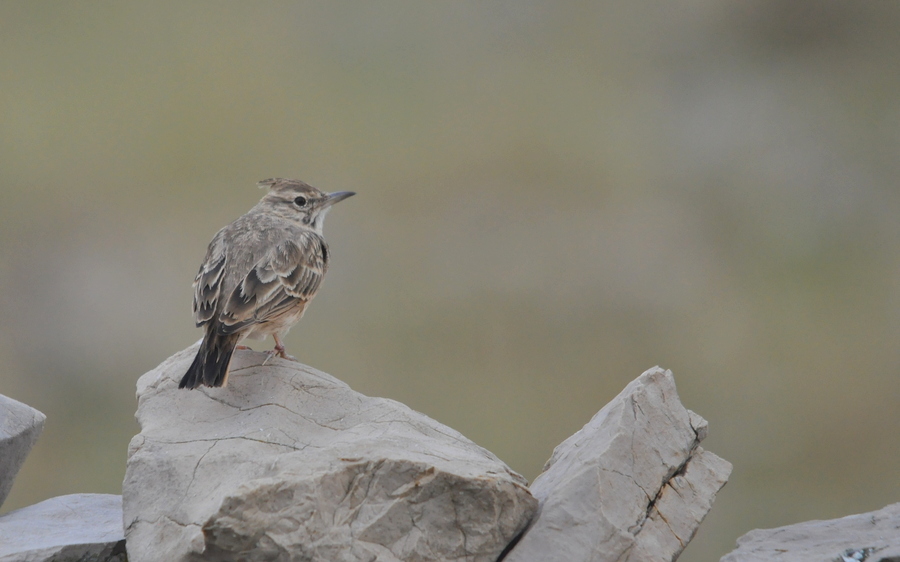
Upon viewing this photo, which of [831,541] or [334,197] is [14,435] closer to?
[334,197]

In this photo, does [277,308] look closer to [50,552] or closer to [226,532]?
[50,552]

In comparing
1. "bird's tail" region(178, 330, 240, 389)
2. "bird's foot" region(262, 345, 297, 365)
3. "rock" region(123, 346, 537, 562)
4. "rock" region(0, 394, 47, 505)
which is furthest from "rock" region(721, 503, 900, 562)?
"rock" region(0, 394, 47, 505)

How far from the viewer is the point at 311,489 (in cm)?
399

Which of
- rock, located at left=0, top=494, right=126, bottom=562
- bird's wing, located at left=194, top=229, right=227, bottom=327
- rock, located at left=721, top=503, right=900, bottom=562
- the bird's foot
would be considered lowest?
rock, located at left=0, top=494, right=126, bottom=562

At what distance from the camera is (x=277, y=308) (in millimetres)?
6051

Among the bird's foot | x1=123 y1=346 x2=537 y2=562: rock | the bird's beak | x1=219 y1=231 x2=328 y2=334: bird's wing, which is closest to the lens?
x1=123 y1=346 x2=537 y2=562: rock

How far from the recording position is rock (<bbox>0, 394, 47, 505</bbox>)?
5527 mm

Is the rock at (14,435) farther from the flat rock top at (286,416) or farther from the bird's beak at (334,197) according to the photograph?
the bird's beak at (334,197)

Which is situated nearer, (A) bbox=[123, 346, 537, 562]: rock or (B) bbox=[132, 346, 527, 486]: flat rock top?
(A) bbox=[123, 346, 537, 562]: rock

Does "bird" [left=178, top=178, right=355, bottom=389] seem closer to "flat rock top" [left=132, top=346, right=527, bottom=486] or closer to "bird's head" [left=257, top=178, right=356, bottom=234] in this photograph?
"bird's head" [left=257, top=178, right=356, bottom=234]

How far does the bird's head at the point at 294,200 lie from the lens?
7117 millimetres

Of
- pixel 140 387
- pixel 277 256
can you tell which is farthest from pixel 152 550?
pixel 277 256

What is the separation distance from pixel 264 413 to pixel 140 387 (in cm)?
97

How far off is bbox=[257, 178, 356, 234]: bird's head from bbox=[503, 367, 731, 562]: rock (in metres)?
2.97
